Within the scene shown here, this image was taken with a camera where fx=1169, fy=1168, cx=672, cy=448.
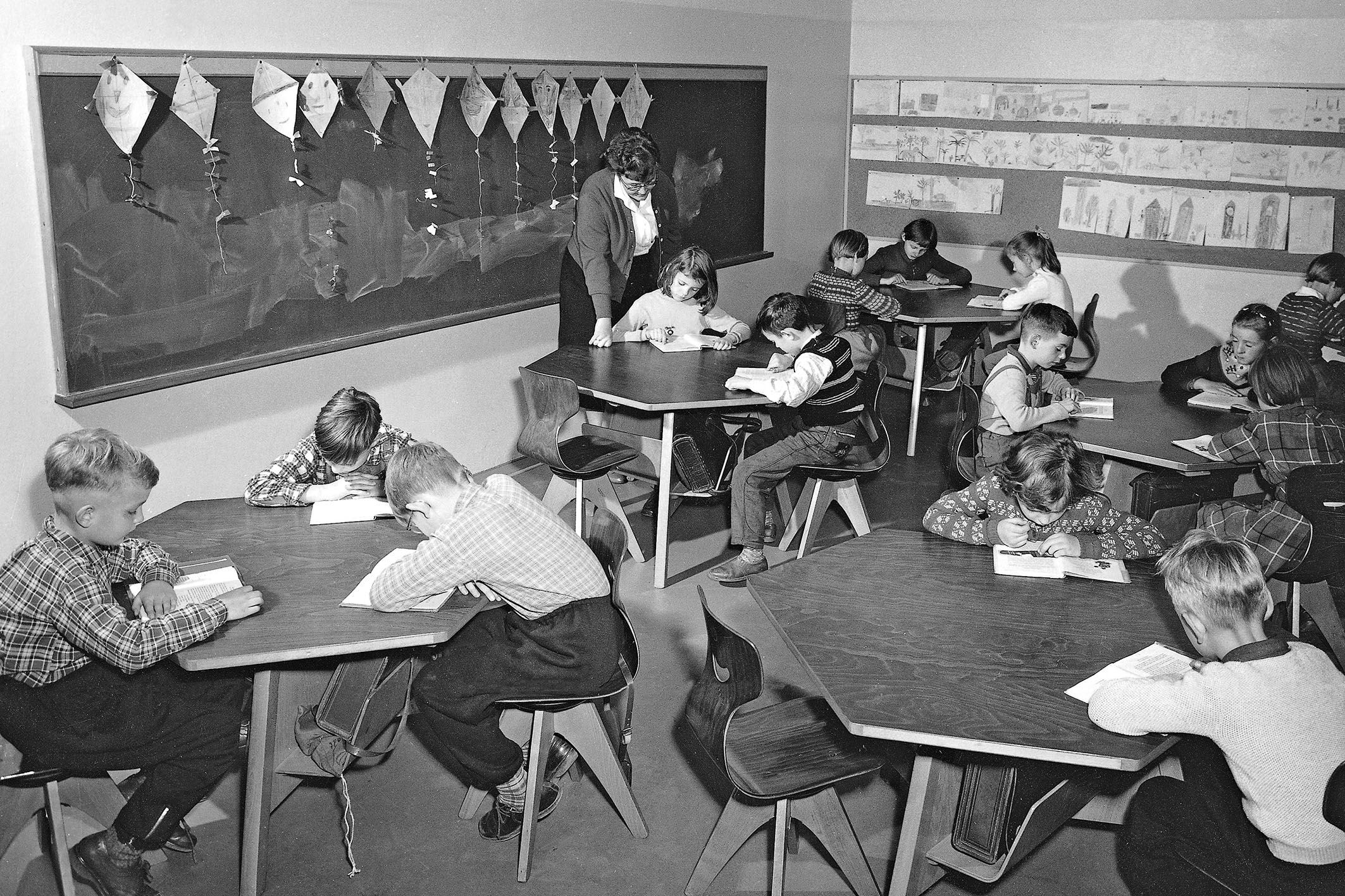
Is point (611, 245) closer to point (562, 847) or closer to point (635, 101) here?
point (635, 101)

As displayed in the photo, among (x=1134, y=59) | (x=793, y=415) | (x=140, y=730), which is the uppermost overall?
(x=1134, y=59)

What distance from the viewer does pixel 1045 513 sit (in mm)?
3209

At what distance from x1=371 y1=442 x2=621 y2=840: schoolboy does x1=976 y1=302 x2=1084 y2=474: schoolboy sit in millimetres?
1972

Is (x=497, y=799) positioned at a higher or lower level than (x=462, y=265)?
lower

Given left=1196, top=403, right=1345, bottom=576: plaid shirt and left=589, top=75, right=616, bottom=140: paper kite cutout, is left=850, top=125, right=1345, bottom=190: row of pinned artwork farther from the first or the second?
left=1196, top=403, right=1345, bottom=576: plaid shirt

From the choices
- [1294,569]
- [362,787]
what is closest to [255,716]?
[362,787]

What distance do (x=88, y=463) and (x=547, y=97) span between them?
3.64m

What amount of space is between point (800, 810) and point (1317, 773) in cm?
112

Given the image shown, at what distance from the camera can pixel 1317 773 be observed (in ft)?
7.24

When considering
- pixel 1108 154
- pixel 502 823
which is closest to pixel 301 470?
pixel 502 823

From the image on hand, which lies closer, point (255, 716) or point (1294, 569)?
point (255, 716)

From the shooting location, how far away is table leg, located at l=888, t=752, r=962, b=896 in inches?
102

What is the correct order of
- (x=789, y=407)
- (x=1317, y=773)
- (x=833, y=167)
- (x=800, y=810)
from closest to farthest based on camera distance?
1. (x=1317, y=773)
2. (x=800, y=810)
3. (x=789, y=407)
4. (x=833, y=167)

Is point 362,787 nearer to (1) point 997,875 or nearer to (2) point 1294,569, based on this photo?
(1) point 997,875
